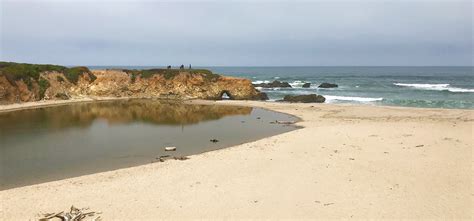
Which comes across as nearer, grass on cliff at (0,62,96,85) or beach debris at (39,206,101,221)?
beach debris at (39,206,101,221)

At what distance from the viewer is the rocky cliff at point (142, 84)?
47.9 metres

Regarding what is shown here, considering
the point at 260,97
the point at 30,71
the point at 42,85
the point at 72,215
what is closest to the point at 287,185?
the point at 72,215

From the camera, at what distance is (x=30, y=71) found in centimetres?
4475

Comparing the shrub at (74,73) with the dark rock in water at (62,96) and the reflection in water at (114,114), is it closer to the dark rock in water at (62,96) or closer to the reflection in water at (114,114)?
the dark rock in water at (62,96)

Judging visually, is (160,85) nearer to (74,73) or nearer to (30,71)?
(74,73)

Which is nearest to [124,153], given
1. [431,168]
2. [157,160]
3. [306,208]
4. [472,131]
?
[157,160]

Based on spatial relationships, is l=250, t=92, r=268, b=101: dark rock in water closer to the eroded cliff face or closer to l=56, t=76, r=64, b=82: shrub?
the eroded cliff face

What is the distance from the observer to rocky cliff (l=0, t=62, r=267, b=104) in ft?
157

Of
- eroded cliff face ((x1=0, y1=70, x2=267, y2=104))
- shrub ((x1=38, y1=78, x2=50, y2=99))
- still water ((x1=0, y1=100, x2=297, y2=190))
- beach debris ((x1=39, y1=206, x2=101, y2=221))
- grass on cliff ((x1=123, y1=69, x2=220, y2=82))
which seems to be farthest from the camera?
grass on cliff ((x1=123, y1=69, x2=220, y2=82))

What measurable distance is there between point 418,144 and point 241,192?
11.6m

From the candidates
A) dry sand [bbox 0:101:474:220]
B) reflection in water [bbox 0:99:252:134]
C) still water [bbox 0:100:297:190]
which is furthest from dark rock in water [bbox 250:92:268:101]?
dry sand [bbox 0:101:474:220]

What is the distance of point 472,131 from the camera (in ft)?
76.7

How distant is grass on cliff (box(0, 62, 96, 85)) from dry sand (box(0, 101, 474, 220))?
33005 mm

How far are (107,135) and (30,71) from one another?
26376 millimetres
